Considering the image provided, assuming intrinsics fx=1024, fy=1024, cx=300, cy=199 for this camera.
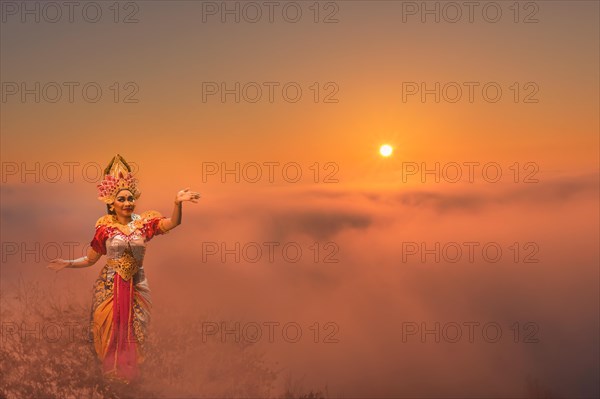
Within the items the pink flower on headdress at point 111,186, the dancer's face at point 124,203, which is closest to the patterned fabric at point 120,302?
the dancer's face at point 124,203

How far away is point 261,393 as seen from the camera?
15945 millimetres

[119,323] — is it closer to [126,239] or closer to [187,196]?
[126,239]

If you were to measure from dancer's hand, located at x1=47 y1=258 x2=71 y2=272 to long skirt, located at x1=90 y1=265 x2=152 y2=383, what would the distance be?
23.0 inches

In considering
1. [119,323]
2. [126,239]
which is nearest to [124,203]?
[126,239]

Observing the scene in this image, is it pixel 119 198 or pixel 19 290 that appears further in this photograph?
pixel 19 290

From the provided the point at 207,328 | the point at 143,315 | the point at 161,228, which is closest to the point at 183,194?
the point at 161,228

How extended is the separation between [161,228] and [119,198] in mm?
661

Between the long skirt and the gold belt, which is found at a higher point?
the gold belt

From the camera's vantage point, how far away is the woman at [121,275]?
13117 mm

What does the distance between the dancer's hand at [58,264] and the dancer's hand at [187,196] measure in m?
1.85

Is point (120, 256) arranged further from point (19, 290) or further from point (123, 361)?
point (19, 290)

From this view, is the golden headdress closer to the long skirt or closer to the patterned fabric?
the patterned fabric

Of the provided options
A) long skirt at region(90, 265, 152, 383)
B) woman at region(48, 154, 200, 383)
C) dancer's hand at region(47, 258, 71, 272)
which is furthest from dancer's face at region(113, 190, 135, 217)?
dancer's hand at region(47, 258, 71, 272)

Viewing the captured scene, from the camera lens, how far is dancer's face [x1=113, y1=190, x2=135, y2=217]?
1313 cm
